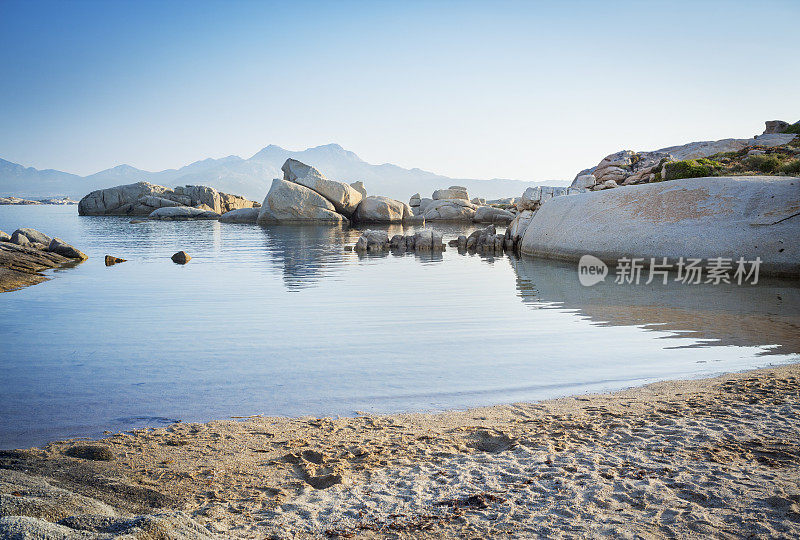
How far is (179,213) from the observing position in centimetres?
5403

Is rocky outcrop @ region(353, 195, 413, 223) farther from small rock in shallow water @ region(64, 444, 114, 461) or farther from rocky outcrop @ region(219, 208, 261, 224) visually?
small rock in shallow water @ region(64, 444, 114, 461)

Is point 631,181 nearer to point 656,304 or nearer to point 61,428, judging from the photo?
point 656,304

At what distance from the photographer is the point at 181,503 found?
3.05m

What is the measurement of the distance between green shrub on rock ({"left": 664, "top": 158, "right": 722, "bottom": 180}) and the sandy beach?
22.6 meters

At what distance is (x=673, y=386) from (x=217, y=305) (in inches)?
331

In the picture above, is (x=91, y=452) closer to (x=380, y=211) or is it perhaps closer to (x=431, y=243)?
(x=431, y=243)

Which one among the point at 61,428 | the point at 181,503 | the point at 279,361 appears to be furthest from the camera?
the point at 279,361

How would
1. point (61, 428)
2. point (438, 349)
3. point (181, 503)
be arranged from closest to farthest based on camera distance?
1. point (181, 503)
2. point (61, 428)
3. point (438, 349)

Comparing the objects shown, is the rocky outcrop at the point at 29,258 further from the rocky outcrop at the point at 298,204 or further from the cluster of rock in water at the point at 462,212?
the cluster of rock in water at the point at 462,212

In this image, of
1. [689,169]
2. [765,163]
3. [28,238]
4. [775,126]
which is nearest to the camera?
[28,238]

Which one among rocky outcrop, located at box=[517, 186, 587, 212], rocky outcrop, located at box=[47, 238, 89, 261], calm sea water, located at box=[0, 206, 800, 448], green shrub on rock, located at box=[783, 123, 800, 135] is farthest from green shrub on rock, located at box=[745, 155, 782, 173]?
rocky outcrop, located at box=[47, 238, 89, 261]

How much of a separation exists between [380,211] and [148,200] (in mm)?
30391

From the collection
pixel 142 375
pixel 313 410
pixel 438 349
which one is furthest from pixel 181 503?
pixel 438 349

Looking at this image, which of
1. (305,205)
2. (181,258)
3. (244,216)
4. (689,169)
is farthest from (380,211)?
(181,258)
